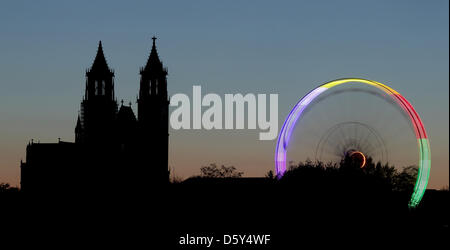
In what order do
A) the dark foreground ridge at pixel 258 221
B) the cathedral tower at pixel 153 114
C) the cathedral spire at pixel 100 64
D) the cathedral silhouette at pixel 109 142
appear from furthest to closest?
the cathedral spire at pixel 100 64 < the cathedral tower at pixel 153 114 < the cathedral silhouette at pixel 109 142 < the dark foreground ridge at pixel 258 221

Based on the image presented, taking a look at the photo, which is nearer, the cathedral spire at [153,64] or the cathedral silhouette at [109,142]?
Result: the cathedral silhouette at [109,142]

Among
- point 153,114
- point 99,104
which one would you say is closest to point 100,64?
point 99,104

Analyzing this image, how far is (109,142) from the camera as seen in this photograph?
133875mm

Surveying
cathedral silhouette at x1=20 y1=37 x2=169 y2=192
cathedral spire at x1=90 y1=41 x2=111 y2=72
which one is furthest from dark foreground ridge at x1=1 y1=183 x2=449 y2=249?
cathedral spire at x1=90 y1=41 x2=111 y2=72

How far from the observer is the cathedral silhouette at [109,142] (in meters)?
127

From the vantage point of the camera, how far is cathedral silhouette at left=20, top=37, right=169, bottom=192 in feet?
417

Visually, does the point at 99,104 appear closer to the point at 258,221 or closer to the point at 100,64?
the point at 100,64

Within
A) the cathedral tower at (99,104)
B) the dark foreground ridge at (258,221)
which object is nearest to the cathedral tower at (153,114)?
the cathedral tower at (99,104)

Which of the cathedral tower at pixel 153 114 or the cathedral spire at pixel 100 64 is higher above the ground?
the cathedral spire at pixel 100 64

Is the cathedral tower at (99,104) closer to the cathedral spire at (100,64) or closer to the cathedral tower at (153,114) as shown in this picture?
the cathedral spire at (100,64)

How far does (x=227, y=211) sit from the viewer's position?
5922 centimetres
